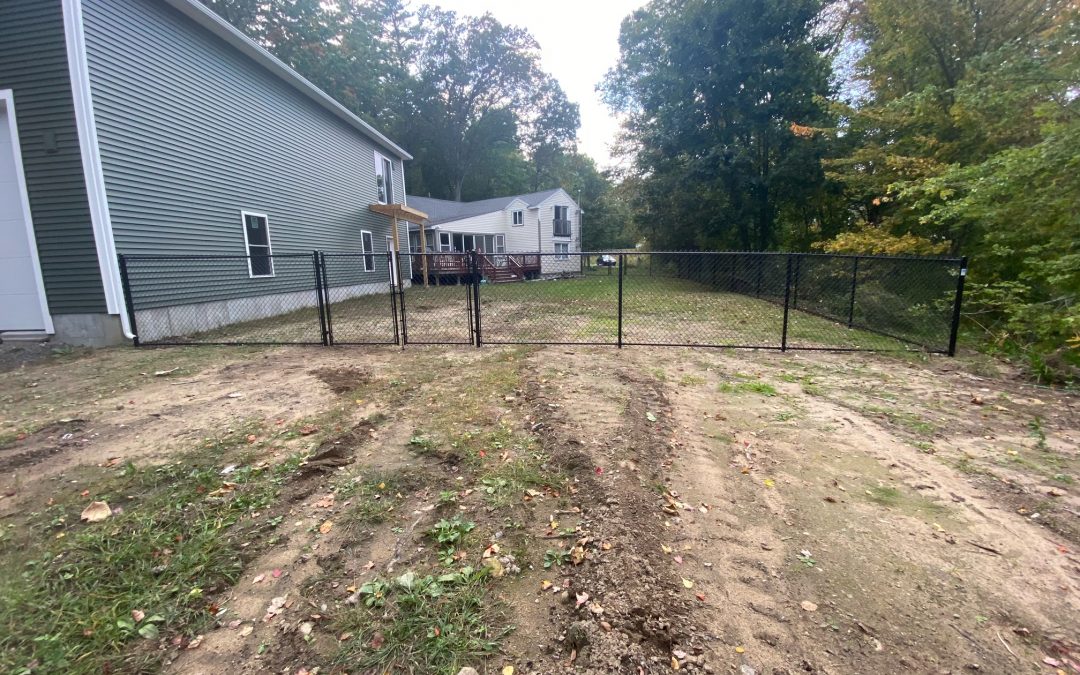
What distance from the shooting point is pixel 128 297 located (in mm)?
7023

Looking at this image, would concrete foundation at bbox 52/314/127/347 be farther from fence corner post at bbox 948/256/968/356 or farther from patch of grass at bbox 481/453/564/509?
fence corner post at bbox 948/256/968/356

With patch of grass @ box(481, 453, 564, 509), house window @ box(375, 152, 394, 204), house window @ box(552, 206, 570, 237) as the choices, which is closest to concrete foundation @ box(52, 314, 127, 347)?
patch of grass @ box(481, 453, 564, 509)

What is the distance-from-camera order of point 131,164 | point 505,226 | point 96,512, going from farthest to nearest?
point 505,226
point 131,164
point 96,512

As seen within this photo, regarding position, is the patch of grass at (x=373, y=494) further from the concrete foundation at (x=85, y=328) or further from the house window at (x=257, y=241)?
the house window at (x=257, y=241)

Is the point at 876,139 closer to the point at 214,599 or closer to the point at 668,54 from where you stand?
the point at 668,54

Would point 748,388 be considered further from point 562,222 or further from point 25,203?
point 562,222

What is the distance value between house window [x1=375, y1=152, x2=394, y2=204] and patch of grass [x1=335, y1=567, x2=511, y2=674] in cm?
1707

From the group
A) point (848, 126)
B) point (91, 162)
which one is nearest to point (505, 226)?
point (848, 126)

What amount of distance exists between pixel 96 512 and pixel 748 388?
17.5 ft

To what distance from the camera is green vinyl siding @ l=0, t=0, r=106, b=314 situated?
21.0ft

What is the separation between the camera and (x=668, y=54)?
17797mm

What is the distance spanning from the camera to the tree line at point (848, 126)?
625cm

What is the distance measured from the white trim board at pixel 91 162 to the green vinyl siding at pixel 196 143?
139 millimetres

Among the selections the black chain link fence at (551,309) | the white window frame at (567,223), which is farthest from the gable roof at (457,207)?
the black chain link fence at (551,309)
